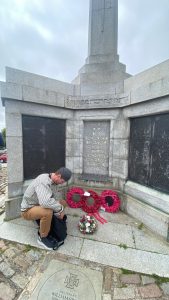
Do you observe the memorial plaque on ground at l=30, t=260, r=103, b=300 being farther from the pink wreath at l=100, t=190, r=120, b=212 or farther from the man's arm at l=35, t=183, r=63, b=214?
the pink wreath at l=100, t=190, r=120, b=212

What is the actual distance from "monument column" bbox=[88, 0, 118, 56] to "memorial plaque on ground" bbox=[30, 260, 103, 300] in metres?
5.70

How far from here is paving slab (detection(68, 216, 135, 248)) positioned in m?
3.18

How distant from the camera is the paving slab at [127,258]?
2553 millimetres

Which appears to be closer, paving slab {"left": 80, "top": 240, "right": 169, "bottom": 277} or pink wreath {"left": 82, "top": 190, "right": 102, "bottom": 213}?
paving slab {"left": 80, "top": 240, "right": 169, "bottom": 277}

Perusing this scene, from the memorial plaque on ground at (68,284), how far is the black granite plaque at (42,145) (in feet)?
8.10

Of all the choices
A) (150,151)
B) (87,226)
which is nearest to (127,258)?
(87,226)

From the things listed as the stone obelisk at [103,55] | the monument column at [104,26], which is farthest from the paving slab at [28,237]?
the monument column at [104,26]

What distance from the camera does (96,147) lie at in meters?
4.90

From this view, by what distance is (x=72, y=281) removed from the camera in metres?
2.29

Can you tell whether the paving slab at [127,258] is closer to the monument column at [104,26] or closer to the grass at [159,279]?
the grass at [159,279]

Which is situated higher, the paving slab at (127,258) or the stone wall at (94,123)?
the stone wall at (94,123)

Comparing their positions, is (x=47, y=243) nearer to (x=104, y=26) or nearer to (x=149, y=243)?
(x=149, y=243)

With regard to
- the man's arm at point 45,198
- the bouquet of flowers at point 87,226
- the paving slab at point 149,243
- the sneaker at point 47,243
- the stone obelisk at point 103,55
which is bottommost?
the paving slab at point 149,243

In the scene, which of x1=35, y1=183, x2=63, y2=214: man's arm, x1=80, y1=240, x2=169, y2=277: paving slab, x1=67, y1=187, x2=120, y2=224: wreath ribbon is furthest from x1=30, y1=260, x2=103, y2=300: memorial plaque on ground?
x1=67, y1=187, x2=120, y2=224: wreath ribbon
